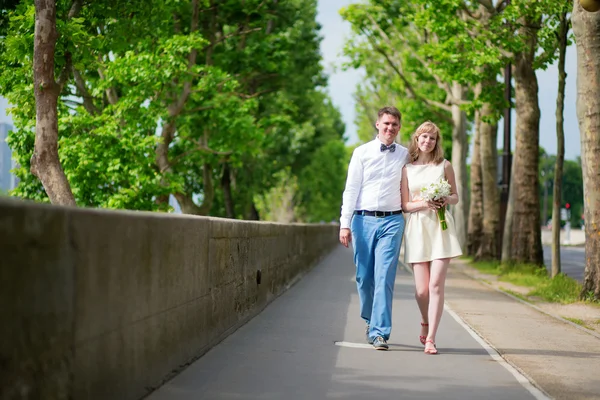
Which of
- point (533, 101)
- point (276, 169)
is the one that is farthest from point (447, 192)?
point (276, 169)

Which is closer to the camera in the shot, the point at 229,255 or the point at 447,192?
the point at 447,192

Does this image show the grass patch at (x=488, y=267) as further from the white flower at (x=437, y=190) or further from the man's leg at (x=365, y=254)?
the white flower at (x=437, y=190)

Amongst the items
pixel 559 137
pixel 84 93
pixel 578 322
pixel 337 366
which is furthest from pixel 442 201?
pixel 84 93

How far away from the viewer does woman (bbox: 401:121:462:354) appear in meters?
9.20

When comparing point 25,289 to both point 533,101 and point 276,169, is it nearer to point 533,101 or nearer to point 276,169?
point 533,101

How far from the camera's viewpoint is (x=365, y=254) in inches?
375

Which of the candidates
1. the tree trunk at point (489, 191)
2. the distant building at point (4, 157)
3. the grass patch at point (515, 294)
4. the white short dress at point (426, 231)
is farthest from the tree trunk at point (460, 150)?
the white short dress at point (426, 231)

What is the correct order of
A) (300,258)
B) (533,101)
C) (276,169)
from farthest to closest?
(276,169) → (533,101) → (300,258)

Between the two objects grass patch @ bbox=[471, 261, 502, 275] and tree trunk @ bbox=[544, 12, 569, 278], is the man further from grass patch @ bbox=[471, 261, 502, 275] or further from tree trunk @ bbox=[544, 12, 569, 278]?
grass patch @ bbox=[471, 261, 502, 275]

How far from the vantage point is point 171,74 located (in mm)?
28125

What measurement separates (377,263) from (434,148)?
1096 mm

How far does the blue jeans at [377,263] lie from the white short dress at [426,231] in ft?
0.40

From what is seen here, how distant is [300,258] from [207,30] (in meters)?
14.0

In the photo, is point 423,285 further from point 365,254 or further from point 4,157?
point 4,157
